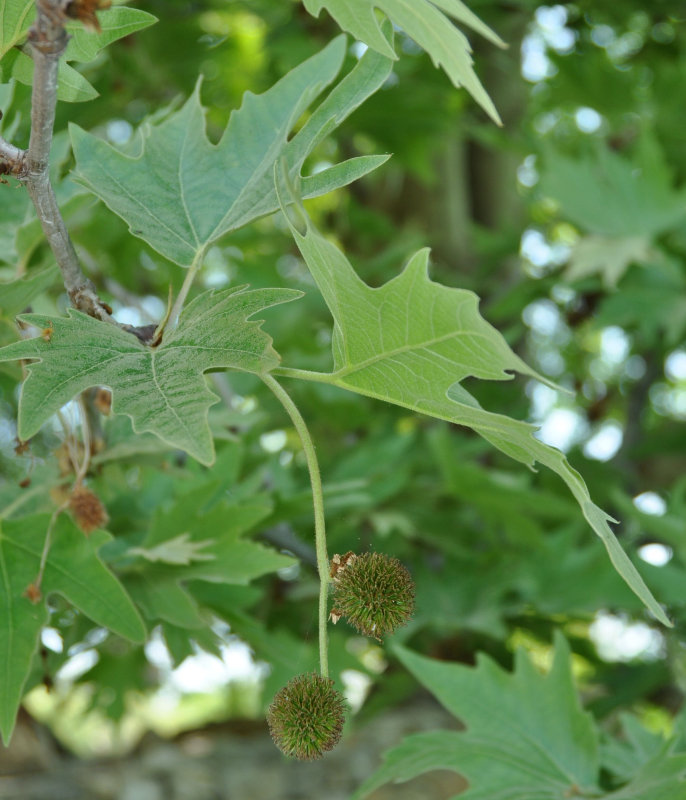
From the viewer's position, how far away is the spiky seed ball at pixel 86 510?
0.87 m

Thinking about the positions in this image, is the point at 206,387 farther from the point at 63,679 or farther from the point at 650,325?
the point at 650,325

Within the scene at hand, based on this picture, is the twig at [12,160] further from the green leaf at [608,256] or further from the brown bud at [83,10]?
the green leaf at [608,256]

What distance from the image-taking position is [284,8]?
2354 millimetres

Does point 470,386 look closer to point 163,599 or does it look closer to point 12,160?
point 163,599

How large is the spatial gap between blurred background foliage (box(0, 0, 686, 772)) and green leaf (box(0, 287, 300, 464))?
24cm

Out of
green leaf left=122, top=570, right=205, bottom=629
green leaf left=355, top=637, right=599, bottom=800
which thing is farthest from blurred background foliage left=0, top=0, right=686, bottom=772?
green leaf left=355, top=637, right=599, bottom=800

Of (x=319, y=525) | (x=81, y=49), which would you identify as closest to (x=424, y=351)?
(x=319, y=525)

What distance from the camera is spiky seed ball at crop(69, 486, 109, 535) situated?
0.87m

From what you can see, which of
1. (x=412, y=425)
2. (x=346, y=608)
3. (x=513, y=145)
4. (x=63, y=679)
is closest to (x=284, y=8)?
(x=513, y=145)

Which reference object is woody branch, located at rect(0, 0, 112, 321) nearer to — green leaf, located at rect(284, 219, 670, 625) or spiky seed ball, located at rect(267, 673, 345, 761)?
green leaf, located at rect(284, 219, 670, 625)

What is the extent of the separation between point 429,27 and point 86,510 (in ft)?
1.76

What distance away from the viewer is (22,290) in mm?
838

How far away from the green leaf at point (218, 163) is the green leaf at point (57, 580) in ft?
1.03

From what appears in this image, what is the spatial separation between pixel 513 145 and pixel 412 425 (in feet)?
2.60
